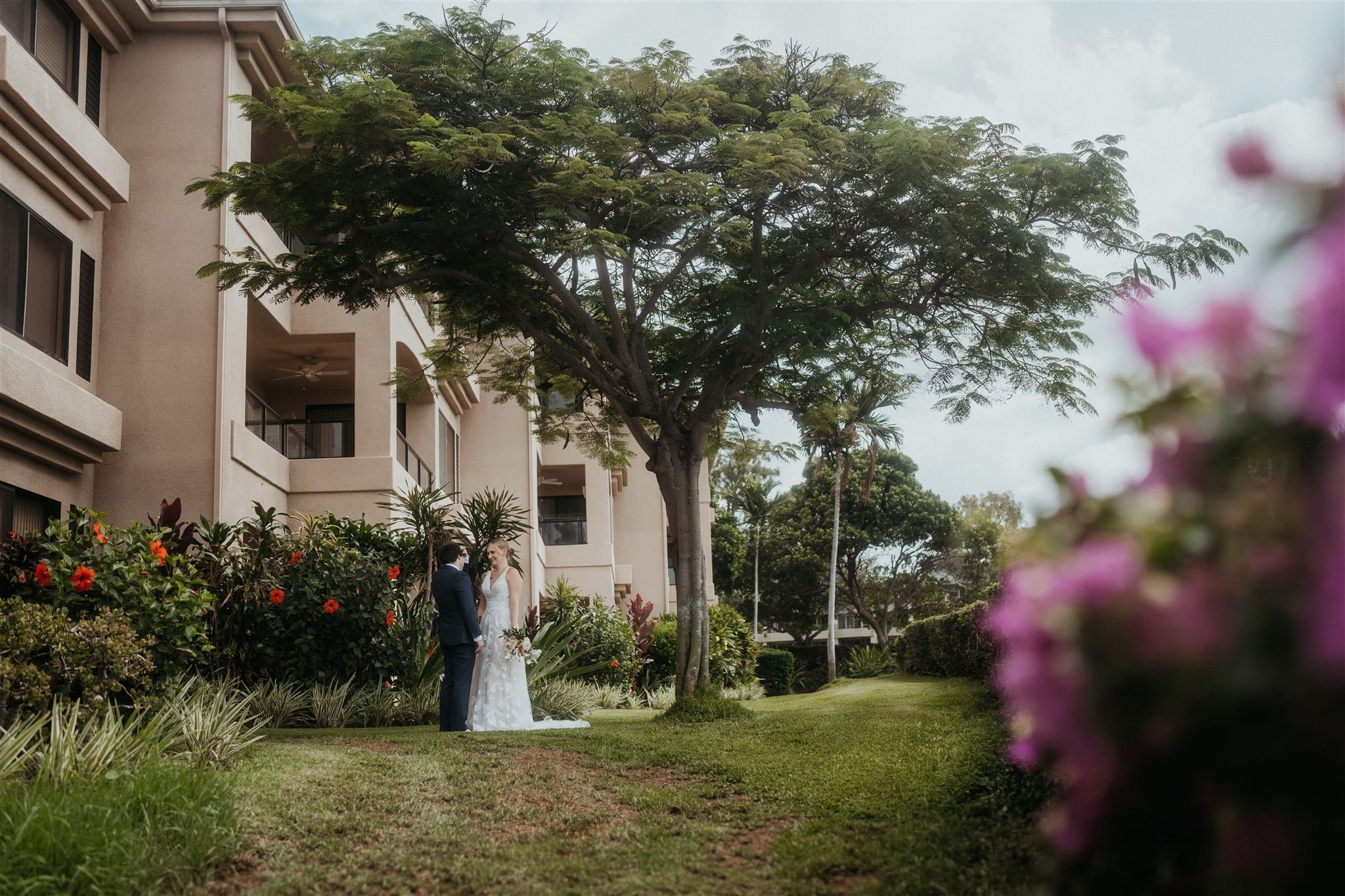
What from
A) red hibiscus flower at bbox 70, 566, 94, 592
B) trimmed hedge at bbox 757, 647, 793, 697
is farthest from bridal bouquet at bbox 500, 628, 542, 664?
trimmed hedge at bbox 757, 647, 793, 697

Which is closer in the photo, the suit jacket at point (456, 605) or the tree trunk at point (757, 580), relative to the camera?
the suit jacket at point (456, 605)

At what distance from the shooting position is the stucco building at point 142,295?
12359mm

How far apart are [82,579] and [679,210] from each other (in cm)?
689

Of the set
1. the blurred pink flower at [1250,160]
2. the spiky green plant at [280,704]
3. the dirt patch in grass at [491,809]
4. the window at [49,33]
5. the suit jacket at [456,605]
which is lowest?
the dirt patch in grass at [491,809]

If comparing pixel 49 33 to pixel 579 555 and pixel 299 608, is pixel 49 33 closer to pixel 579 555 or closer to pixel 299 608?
pixel 299 608

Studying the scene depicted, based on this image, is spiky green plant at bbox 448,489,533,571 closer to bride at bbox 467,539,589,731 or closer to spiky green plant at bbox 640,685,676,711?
bride at bbox 467,539,589,731

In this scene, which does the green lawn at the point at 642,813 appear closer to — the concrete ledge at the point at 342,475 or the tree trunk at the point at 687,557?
the tree trunk at the point at 687,557

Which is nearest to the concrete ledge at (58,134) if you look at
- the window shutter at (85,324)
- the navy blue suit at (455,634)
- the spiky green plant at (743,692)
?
the window shutter at (85,324)

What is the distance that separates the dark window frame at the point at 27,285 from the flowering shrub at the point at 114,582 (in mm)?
3471

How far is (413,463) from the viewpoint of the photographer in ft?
71.4

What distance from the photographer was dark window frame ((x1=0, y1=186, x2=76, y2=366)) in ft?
40.4

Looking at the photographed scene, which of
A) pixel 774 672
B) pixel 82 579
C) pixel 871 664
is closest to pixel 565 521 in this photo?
pixel 774 672

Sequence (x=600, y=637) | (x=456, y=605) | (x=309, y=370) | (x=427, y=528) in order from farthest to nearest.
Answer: (x=600, y=637) < (x=309, y=370) < (x=427, y=528) < (x=456, y=605)

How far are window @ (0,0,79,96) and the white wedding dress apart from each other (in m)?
8.44
